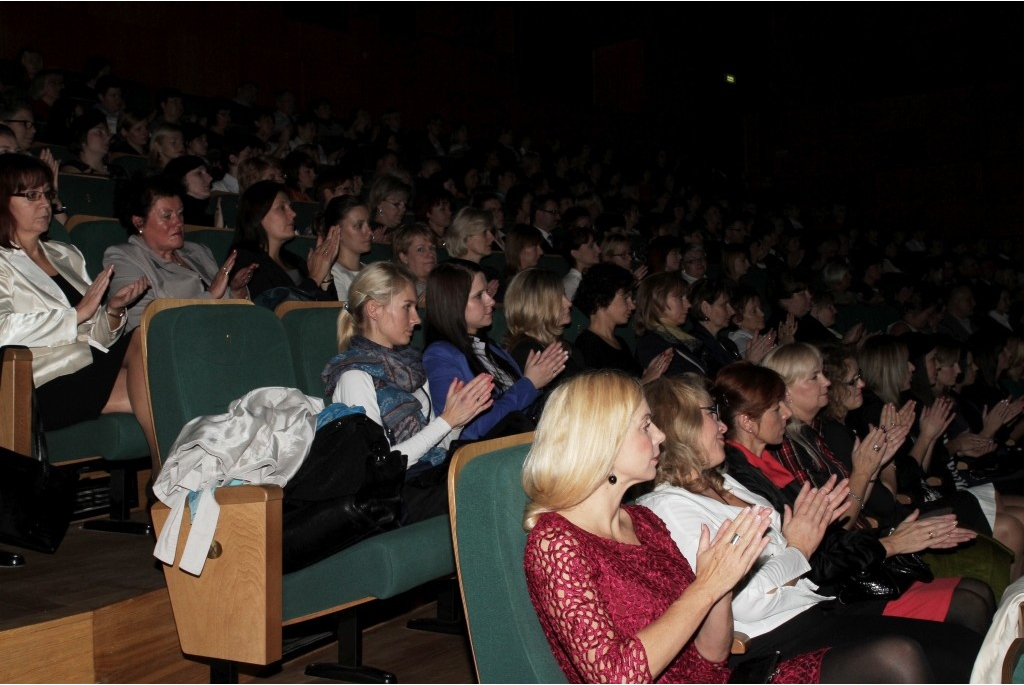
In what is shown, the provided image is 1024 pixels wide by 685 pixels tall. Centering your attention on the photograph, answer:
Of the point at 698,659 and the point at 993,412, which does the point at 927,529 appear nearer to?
the point at 698,659

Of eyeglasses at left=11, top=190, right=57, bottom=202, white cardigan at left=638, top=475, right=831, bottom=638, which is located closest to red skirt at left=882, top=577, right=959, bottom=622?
white cardigan at left=638, top=475, right=831, bottom=638

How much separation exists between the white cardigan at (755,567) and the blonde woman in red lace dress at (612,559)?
0.13 metres

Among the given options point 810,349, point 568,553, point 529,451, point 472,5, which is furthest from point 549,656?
point 472,5

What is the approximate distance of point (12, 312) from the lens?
189 cm

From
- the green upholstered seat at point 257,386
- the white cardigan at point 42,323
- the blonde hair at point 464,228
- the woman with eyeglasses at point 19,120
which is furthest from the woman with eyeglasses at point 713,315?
the woman with eyeglasses at point 19,120

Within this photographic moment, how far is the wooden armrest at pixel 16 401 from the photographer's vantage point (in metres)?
1.68

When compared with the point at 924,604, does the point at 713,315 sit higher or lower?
higher

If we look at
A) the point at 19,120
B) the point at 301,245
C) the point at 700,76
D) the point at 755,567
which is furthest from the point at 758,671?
the point at 700,76

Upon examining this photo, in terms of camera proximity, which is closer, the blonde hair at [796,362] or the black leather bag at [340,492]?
the black leather bag at [340,492]

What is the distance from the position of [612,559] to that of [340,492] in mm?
569

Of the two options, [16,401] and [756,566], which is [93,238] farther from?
[756,566]

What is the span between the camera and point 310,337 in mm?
2006

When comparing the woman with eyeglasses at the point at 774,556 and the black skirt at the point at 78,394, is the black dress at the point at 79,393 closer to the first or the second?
the black skirt at the point at 78,394

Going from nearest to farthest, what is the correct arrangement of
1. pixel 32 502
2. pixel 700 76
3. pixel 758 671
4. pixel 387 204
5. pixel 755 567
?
pixel 758 671 → pixel 755 567 → pixel 32 502 → pixel 387 204 → pixel 700 76
